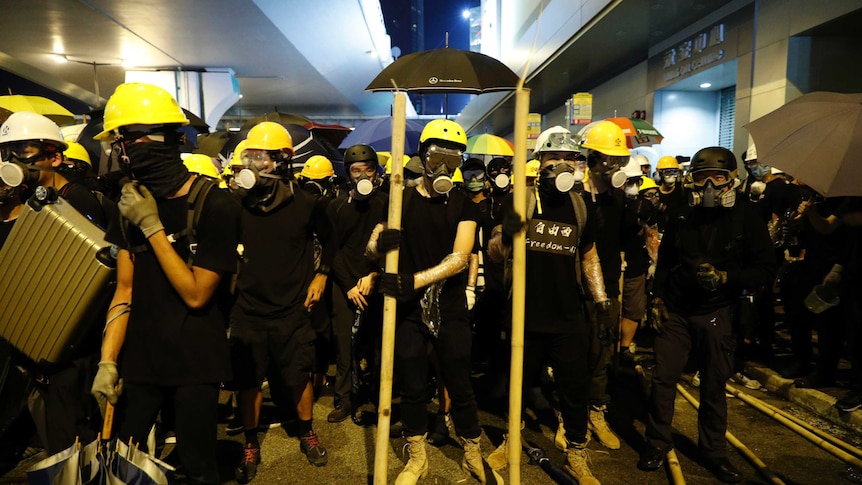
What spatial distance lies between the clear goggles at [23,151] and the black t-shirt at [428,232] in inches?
100

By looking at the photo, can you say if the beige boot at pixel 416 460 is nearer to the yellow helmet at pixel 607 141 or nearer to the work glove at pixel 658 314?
the work glove at pixel 658 314

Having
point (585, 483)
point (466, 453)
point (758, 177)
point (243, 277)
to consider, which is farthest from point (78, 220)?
point (758, 177)

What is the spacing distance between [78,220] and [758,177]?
8298 mm

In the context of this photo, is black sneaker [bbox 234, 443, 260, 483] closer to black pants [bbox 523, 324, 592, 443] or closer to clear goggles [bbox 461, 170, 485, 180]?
black pants [bbox 523, 324, 592, 443]

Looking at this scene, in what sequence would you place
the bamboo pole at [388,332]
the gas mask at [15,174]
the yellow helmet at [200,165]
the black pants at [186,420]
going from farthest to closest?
the yellow helmet at [200,165] < the gas mask at [15,174] < the bamboo pole at [388,332] < the black pants at [186,420]

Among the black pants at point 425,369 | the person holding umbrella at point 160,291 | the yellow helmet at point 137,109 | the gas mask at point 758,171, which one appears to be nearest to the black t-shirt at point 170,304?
the person holding umbrella at point 160,291

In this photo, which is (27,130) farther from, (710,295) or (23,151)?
(710,295)

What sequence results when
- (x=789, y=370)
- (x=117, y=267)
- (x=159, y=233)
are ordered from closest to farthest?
1. (x=159, y=233)
2. (x=117, y=267)
3. (x=789, y=370)

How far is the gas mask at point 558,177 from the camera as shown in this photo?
12.0 ft

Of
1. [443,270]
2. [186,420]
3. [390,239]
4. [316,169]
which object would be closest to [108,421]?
[186,420]

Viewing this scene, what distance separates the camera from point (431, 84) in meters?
5.21

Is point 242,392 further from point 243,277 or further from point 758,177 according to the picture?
point 758,177

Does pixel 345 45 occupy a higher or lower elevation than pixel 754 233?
higher

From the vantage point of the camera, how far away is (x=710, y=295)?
4066 millimetres
